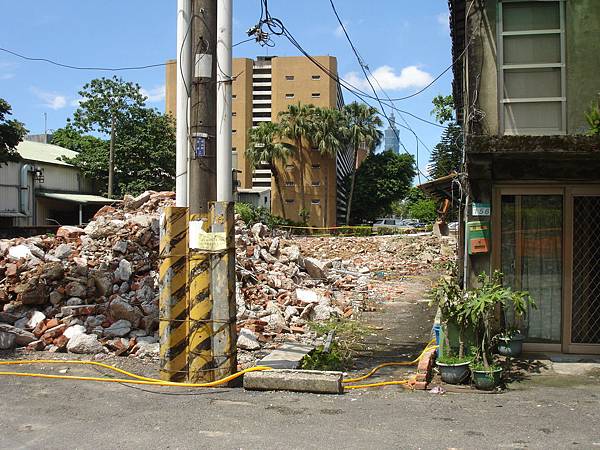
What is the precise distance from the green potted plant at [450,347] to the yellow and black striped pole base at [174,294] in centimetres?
325

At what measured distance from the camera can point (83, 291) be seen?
1038 centimetres

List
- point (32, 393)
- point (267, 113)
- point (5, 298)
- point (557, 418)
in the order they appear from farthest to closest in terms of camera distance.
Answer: point (267, 113) < point (5, 298) < point (32, 393) < point (557, 418)

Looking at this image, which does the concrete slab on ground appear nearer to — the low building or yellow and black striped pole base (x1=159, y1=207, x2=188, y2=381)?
yellow and black striped pole base (x1=159, y1=207, x2=188, y2=381)

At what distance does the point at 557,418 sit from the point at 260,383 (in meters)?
3.26

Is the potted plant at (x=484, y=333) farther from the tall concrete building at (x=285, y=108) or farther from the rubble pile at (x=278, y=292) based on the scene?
the tall concrete building at (x=285, y=108)

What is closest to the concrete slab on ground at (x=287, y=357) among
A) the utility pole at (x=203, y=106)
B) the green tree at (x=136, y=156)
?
the utility pole at (x=203, y=106)

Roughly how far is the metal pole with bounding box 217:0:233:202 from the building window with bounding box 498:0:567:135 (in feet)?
13.1

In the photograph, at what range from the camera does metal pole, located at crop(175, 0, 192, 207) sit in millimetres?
7441

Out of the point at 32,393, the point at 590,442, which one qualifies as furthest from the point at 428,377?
the point at 32,393

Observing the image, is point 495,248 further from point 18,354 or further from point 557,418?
point 18,354

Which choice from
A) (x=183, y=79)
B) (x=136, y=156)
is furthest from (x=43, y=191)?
(x=183, y=79)

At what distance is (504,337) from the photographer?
25.1ft

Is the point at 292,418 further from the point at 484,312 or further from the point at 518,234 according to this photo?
the point at 518,234

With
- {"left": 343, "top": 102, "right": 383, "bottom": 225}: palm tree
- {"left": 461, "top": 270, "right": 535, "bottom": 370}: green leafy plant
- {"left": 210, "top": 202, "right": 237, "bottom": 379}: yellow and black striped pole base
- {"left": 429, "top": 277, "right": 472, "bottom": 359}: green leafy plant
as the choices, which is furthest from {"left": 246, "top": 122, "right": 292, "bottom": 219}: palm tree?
{"left": 461, "top": 270, "right": 535, "bottom": 370}: green leafy plant
